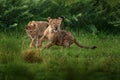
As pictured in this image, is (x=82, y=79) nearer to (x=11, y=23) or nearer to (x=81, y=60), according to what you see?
(x=81, y=60)

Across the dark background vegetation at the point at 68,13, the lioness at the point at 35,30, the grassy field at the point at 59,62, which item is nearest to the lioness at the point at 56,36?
the grassy field at the point at 59,62

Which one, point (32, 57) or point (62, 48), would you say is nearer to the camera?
point (32, 57)

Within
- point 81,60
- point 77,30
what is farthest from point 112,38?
point 81,60

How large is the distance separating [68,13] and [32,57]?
19.9 ft

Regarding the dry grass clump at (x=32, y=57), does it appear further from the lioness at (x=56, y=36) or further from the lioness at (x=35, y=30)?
the lioness at (x=35, y=30)

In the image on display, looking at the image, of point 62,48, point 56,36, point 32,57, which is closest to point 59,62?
point 32,57

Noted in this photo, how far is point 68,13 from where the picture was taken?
64.4ft

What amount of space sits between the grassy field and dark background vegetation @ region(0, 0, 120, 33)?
63.8 inches

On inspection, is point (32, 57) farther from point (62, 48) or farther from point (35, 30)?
point (35, 30)

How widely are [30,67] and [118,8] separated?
8.07m

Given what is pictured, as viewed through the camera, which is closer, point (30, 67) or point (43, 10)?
point (30, 67)

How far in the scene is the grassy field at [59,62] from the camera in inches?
457

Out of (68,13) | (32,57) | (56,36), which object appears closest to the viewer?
(32,57)

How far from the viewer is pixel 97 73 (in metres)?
11.9
